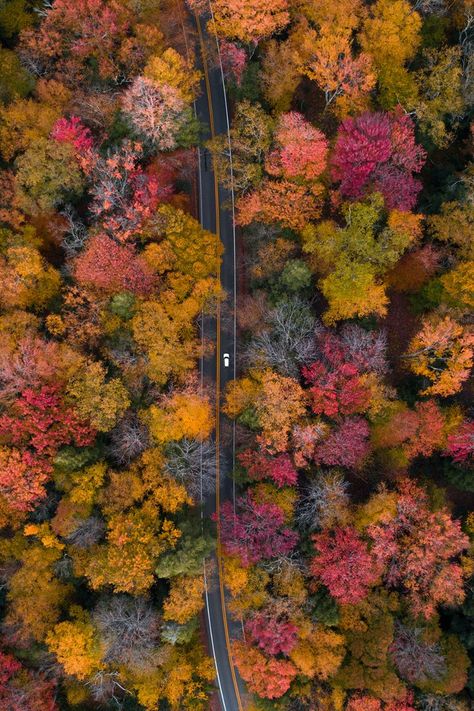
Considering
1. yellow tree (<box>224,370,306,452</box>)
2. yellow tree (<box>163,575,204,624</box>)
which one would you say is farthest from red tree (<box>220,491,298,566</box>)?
yellow tree (<box>224,370,306,452</box>)

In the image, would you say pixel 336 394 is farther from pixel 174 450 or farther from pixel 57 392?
pixel 57 392

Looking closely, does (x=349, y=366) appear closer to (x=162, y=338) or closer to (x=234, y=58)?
(x=162, y=338)

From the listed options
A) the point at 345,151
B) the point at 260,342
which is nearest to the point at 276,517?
the point at 260,342

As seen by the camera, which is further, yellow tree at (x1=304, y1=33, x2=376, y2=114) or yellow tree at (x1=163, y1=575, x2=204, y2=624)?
yellow tree at (x1=304, y1=33, x2=376, y2=114)

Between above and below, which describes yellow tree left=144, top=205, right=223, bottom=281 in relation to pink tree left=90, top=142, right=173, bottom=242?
below

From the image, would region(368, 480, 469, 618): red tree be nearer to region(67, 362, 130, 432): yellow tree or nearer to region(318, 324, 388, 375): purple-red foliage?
region(318, 324, 388, 375): purple-red foliage

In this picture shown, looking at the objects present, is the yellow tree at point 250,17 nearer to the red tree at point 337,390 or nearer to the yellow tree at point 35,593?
the red tree at point 337,390

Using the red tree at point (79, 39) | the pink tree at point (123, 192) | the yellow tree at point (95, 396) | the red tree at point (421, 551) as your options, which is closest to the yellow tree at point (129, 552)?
the yellow tree at point (95, 396)
